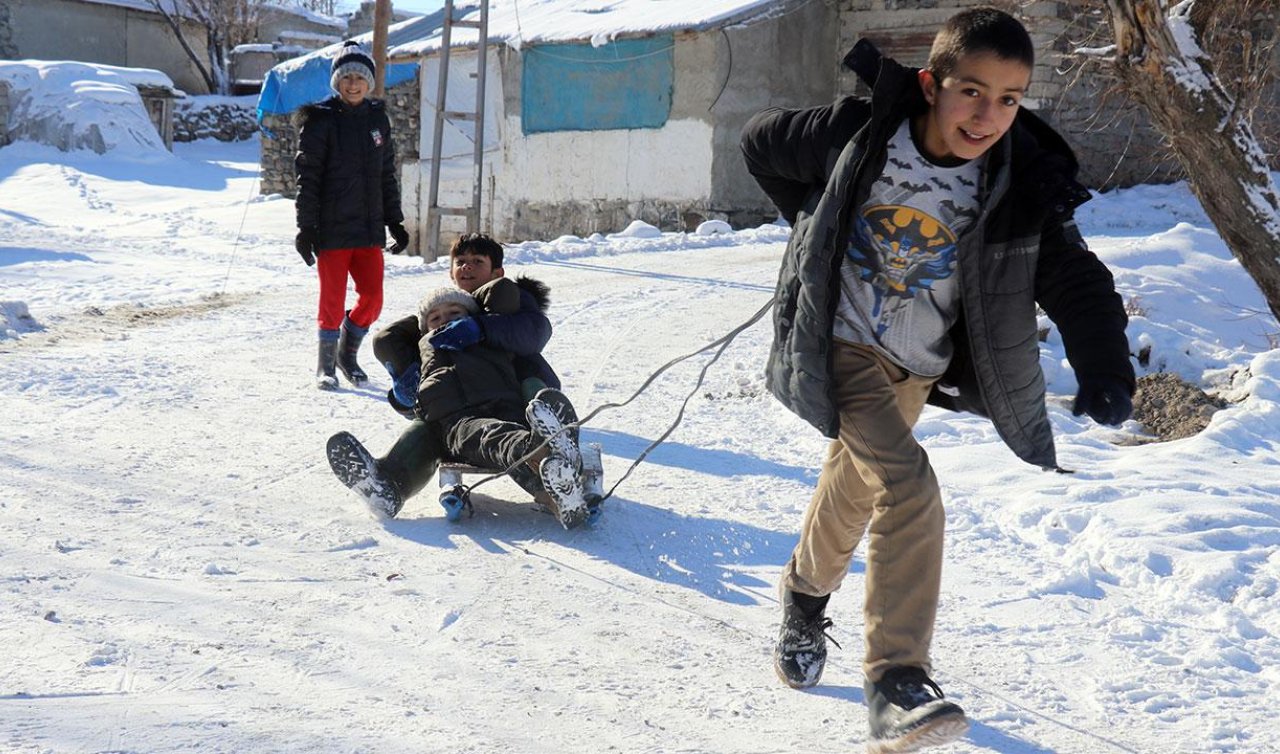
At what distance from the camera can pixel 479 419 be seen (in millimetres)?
4871

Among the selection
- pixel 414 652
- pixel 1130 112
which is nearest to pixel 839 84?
pixel 1130 112

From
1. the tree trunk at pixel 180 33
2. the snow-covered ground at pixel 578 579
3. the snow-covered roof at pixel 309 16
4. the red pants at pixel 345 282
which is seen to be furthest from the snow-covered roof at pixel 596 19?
the snow-covered roof at pixel 309 16

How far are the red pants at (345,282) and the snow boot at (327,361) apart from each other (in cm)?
5

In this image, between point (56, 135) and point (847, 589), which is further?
point (56, 135)

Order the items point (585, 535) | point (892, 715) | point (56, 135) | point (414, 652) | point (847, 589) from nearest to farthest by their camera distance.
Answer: point (892, 715), point (414, 652), point (847, 589), point (585, 535), point (56, 135)

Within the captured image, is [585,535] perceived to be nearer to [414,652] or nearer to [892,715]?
[414,652]

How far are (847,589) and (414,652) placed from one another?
145 cm

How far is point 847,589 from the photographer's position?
13.7ft

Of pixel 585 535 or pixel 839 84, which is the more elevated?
pixel 839 84

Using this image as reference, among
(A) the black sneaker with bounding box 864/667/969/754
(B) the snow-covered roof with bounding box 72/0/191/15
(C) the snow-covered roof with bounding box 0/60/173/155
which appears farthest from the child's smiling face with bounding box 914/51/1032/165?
(B) the snow-covered roof with bounding box 72/0/191/15

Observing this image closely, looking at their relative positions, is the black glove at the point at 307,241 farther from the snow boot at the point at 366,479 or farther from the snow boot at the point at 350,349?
the snow boot at the point at 366,479

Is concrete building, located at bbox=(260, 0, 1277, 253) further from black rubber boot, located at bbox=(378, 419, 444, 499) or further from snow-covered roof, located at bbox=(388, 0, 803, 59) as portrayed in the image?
black rubber boot, located at bbox=(378, 419, 444, 499)

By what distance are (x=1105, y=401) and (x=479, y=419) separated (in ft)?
8.93

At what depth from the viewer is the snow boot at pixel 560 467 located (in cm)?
449
